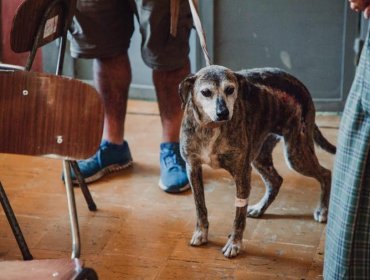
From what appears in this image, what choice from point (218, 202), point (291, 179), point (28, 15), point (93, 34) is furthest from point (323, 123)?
point (28, 15)

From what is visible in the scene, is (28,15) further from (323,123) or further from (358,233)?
(323,123)

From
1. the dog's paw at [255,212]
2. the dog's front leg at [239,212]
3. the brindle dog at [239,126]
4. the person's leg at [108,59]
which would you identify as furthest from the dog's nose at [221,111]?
the person's leg at [108,59]

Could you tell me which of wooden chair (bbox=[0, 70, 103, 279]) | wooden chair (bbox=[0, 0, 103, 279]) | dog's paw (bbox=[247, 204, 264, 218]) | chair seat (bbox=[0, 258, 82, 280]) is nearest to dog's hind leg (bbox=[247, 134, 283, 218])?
dog's paw (bbox=[247, 204, 264, 218])

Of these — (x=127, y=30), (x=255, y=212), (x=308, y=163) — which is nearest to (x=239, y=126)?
(x=308, y=163)

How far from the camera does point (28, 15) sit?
2.31m

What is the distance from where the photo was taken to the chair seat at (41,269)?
1809 mm

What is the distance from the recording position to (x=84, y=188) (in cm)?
299

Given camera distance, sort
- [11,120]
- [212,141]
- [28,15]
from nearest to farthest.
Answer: [11,120] → [28,15] → [212,141]

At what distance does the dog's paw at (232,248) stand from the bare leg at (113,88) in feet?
2.94

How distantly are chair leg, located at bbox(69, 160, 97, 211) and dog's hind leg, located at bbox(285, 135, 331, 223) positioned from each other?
767mm

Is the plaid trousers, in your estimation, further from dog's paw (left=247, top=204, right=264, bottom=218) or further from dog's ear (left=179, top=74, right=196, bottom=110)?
dog's paw (left=247, top=204, right=264, bottom=218)

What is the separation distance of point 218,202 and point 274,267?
1.79ft

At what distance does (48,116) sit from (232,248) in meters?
0.95

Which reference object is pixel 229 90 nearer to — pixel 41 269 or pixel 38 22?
pixel 38 22
